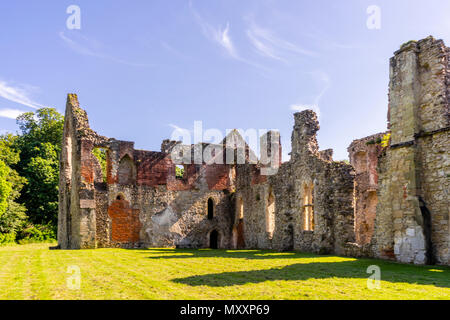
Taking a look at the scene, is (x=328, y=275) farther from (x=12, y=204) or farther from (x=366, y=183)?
(x=12, y=204)

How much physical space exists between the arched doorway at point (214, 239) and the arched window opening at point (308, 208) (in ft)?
34.2

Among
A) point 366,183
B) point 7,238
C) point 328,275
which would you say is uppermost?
point 366,183

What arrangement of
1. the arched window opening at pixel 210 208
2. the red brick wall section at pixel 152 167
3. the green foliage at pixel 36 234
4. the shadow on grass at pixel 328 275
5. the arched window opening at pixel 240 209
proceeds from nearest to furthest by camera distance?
the shadow on grass at pixel 328 275 → the red brick wall section at pixel 152 167 → the arched window opening at pixel 240 209 → the arched window opening at pixel 210 208 → the green foliage at pixel 36 234

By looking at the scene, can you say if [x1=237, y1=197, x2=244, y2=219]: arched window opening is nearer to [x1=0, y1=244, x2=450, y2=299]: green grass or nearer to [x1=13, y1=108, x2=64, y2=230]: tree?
[x1=0, y1=244, x2=450, y2=299]: green grass

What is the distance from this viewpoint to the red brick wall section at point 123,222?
26.7m

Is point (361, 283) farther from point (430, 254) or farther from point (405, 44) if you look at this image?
point (405, 44)

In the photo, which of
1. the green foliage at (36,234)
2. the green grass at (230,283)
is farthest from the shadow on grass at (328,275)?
the green foliage at (36,234)

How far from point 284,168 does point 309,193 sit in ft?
8.72

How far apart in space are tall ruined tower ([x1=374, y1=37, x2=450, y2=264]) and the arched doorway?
16.5 meters

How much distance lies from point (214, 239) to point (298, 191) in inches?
427

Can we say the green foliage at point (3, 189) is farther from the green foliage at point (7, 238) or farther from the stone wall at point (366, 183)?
the stone wall at point (366, 183)

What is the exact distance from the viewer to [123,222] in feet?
88.8

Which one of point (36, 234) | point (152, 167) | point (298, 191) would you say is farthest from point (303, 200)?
point (36, 234)
